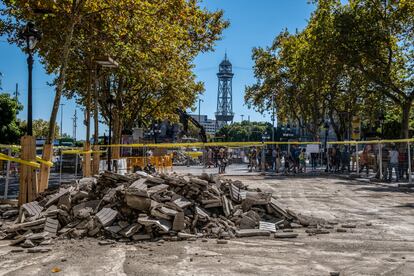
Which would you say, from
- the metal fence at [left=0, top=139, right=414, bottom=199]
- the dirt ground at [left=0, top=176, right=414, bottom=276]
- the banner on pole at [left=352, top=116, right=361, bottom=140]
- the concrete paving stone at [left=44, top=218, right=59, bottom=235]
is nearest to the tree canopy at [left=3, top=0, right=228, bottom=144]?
the metal fence at [left=0, top=139, right=414, bottom=199]

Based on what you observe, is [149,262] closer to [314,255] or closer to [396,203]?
[314,255]

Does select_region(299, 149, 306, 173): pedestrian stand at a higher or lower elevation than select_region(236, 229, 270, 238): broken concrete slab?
higher

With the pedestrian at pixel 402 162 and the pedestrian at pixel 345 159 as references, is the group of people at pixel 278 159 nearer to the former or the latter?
the pedestrian at pixel 345 159

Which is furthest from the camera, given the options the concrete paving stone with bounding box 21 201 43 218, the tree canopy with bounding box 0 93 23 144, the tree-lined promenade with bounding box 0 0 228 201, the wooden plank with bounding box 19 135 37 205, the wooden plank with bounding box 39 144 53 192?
the tree canopy with bounding box 0 93 23 144

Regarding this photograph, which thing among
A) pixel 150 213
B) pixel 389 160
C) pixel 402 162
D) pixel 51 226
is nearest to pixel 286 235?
pixel 150 213

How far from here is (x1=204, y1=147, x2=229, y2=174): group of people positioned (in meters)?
30.2

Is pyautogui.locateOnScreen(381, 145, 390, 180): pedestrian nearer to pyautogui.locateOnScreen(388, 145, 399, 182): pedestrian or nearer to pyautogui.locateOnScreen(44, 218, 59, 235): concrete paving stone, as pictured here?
pyautogui.locateOnScreen(388, 145, 399, 182): pedestrian

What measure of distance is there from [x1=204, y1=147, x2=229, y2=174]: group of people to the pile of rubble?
19.1m

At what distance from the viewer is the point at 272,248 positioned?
781cm

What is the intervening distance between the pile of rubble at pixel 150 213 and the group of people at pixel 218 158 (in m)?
19.1

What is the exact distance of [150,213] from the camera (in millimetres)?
8906

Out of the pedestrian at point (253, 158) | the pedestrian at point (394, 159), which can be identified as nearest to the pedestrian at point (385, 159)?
the pedestrian at point (394, 159)

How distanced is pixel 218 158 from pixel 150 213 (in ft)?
78.0

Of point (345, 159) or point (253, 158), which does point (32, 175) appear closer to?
point (345, 159)
